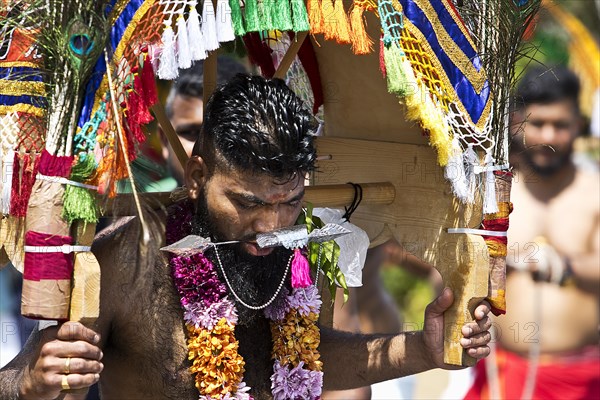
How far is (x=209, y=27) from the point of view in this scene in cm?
307

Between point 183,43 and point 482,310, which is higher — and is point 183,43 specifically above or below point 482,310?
above

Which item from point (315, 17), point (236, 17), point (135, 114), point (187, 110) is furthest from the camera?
point (187, 110)

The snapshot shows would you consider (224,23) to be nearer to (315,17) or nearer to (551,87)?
(315,17)

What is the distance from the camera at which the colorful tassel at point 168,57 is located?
9.92ft

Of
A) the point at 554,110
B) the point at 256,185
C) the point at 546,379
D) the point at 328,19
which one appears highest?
the point at 328,19

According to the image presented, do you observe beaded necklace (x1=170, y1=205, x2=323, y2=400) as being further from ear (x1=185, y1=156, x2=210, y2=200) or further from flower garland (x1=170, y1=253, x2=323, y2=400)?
ear (x1=185, y1=156, x2=210, y2=200)

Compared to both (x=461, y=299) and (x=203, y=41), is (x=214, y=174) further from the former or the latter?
(x=461, y=299)

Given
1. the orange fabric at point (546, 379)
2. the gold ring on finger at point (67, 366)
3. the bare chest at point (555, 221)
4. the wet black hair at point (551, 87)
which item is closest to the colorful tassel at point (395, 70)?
the gold ring on finger at point (67, 366)

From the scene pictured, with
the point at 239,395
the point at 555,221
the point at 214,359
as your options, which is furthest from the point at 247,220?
the point at 555,221

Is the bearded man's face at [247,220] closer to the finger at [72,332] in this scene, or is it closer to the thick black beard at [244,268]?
the thick black beard at [244,268]

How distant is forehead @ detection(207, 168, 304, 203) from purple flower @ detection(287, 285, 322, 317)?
0.42 m

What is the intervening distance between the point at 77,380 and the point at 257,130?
0.92 meters

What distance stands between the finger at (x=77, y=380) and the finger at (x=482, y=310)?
1310 millimetres

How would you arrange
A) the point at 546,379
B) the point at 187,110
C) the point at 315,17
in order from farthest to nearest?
the point at 546,379
the point at 187,110
the point at 315,17
